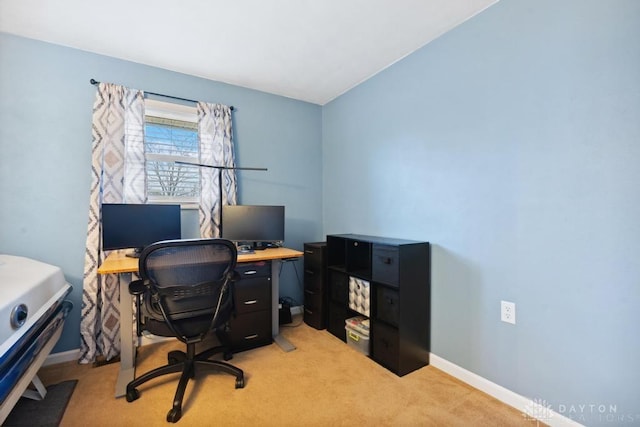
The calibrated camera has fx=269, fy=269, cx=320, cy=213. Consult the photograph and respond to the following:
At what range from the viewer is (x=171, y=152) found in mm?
2584

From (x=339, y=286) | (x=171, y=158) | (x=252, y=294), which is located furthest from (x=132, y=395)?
(x=171, y=158)

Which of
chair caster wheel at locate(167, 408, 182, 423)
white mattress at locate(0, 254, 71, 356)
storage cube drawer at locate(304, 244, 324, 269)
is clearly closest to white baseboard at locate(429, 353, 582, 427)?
storage cube drawer at locate(304, 244, 324, 269)

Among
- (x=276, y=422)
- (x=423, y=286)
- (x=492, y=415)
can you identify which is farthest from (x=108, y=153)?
(x=492, y=415)

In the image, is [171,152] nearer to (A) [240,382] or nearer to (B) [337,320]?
(A) [240,382]

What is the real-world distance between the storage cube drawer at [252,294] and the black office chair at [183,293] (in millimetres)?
470

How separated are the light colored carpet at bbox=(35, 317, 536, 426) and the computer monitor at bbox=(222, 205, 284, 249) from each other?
1030 millimetres

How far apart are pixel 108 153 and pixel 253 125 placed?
1.33 metres

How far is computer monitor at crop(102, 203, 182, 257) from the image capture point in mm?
2057

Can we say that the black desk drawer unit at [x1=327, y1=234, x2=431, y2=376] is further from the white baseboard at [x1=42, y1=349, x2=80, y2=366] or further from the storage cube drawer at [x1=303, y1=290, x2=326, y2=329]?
the white baseboard at [x1=42, y1=349, x2=80, y2=366]

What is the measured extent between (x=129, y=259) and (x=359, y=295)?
1850 millimetres

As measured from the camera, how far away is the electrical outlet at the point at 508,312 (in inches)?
63.9

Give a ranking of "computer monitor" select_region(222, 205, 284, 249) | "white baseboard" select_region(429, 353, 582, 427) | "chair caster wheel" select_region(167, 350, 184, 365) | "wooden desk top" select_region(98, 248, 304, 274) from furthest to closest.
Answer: "computer monitor" select_region(222, 205, 284, 249) < "chair caster wheel" select_region(167, 350, 184, 365) < "wooden desk top" select_region(98, 248, 304, 274) < "white baseboard" select_region(429, 353, 582, 427)

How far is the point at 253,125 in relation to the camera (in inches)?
116

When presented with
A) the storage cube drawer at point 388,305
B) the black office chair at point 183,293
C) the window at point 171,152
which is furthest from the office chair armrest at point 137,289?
the storage cube drawer at point 388,305
